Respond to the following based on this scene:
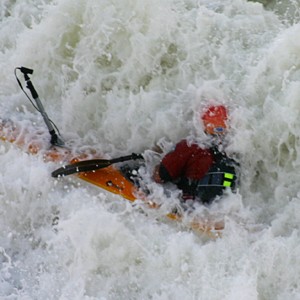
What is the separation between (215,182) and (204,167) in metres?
0.16

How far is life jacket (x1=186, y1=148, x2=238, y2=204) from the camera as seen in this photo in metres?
4.33

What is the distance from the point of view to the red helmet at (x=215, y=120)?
4344 mm

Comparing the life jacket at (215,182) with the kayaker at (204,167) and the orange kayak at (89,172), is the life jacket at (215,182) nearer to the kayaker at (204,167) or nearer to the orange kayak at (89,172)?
the kayaker at (204,167)

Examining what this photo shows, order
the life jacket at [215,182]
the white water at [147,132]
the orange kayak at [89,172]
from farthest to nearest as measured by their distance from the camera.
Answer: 1. the life jacket at [215,182]
2. the orange kayak at [89,172]
3. the white water at [147,132]

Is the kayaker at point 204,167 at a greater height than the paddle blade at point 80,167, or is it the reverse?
the kayaker at point 204,167

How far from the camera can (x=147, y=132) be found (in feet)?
16.3

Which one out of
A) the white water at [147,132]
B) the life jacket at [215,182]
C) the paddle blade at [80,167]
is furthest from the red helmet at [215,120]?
the paddle blade at [80,167]

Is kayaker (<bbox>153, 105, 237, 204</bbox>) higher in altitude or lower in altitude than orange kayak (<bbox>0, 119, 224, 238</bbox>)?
higher

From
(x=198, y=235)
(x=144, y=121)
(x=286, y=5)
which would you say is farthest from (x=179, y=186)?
(x=286, y=5)

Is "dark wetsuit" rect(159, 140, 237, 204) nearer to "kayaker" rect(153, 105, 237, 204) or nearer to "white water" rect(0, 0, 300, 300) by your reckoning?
"kayaker" rect(153, 105, 237, 204)

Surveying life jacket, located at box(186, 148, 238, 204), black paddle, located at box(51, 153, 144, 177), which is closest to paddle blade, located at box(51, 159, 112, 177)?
black paddle, located at box(51, 153, 144, 177)

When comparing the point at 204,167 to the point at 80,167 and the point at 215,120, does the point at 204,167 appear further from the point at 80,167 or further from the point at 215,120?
the point at 80,167

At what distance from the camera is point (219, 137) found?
443 centimetres

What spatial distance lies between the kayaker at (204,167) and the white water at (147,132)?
0.48ft
